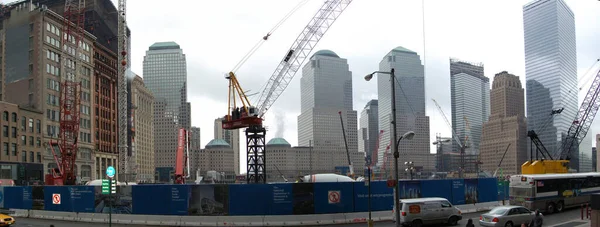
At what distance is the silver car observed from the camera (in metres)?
28.5

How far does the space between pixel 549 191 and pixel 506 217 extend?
37.0 ft

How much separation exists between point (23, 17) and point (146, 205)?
78.0m

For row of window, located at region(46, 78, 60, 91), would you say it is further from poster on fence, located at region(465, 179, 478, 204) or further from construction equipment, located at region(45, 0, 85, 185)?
poster on fence, located at region(465, 179, 478, 204)

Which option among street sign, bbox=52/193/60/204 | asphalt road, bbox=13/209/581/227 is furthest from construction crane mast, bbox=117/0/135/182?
asphalt road, bbox=13/209/581/227

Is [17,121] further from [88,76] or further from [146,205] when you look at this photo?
[146,205]

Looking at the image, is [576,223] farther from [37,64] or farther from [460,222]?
[37,64]

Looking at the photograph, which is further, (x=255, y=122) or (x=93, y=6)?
(x=93, y=6)

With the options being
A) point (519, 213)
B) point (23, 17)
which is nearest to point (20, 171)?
point (23, 17)

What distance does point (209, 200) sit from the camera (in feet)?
116

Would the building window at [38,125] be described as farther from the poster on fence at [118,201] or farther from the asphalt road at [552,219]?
the asphalt road at [552,219]

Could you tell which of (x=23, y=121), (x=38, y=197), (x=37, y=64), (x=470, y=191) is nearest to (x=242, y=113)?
(x=23, y=121)

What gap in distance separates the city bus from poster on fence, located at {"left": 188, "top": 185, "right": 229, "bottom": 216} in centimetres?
2155

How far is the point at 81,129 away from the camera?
10775 cm

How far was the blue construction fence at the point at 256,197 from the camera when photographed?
114 feet
